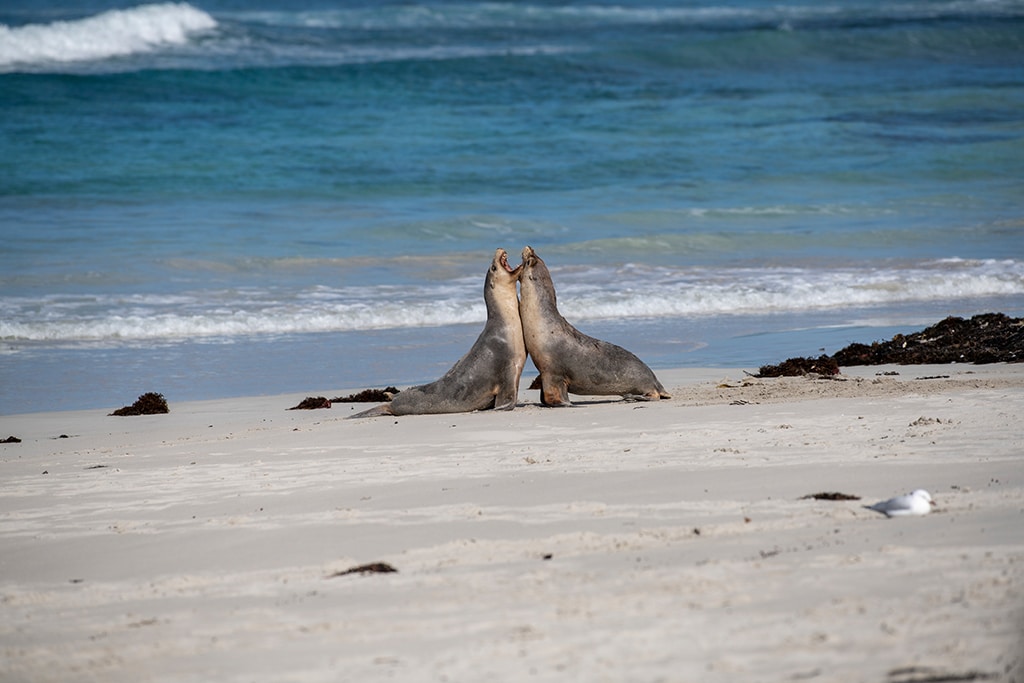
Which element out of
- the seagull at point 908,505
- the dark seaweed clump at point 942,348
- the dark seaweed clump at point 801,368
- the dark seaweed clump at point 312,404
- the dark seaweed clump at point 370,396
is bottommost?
the seagull at point 908,505

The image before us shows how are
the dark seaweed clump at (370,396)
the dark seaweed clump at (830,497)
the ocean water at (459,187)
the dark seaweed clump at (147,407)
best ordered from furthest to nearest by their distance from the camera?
1. the ocean water at (459,187)
2. the dark seaweed clump at (370,396)
3. the dark seaweed clump at (147,407)
4. the dark seaweed clump at (830,497)

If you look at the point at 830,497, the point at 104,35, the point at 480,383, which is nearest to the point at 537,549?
the point at 830,497

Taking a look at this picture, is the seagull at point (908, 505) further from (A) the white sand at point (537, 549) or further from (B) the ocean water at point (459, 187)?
(B) the ocean water at point (459, 187)

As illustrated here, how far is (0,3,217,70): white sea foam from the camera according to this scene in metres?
32.8

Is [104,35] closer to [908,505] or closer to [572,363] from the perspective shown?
[572,363]

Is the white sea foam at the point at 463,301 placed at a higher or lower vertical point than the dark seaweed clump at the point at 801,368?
higher

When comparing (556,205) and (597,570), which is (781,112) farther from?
(597,570)

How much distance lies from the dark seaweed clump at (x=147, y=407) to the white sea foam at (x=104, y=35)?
25.4 meters

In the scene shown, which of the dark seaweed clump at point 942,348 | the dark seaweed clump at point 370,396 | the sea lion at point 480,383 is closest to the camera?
the sea lion at point 480,383

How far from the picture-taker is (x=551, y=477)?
18.9 ft

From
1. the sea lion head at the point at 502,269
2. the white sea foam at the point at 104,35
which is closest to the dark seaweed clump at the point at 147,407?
the sea lion head at the point at 502,269

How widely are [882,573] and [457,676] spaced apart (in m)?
1.44

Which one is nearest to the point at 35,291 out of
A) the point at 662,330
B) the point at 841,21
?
the point at 662,330

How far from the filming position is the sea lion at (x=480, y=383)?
8.27m
